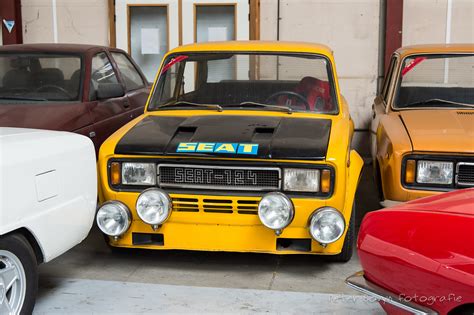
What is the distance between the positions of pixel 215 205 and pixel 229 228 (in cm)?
19

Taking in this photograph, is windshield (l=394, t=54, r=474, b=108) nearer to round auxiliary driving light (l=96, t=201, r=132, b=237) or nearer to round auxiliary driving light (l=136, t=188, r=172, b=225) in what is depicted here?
round auxiliary driving light (l=136, t=188, r=172, b=225)

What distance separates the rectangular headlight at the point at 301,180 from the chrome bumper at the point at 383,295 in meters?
1.50

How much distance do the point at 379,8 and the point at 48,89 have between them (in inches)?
212

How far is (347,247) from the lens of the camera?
486 cm

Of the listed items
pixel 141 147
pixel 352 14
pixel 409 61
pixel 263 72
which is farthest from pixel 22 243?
pixel 352 14

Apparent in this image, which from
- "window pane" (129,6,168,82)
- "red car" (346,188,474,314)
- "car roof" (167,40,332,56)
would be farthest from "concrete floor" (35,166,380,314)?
"window pane" (129,6,168,82)

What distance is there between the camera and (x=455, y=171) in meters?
4.67

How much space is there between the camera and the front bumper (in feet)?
14.7

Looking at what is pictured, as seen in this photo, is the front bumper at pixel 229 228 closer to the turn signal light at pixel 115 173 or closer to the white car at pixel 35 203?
the turn signal light at pixel 115 173

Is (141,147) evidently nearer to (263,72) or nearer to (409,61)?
(263,72)

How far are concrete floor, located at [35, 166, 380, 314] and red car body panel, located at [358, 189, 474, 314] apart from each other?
4.56 ft

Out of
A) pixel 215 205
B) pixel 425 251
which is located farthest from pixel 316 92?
pixel 425 251

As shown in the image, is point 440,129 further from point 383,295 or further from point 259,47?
point 383,295

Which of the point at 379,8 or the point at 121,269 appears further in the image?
the point at 379,8
